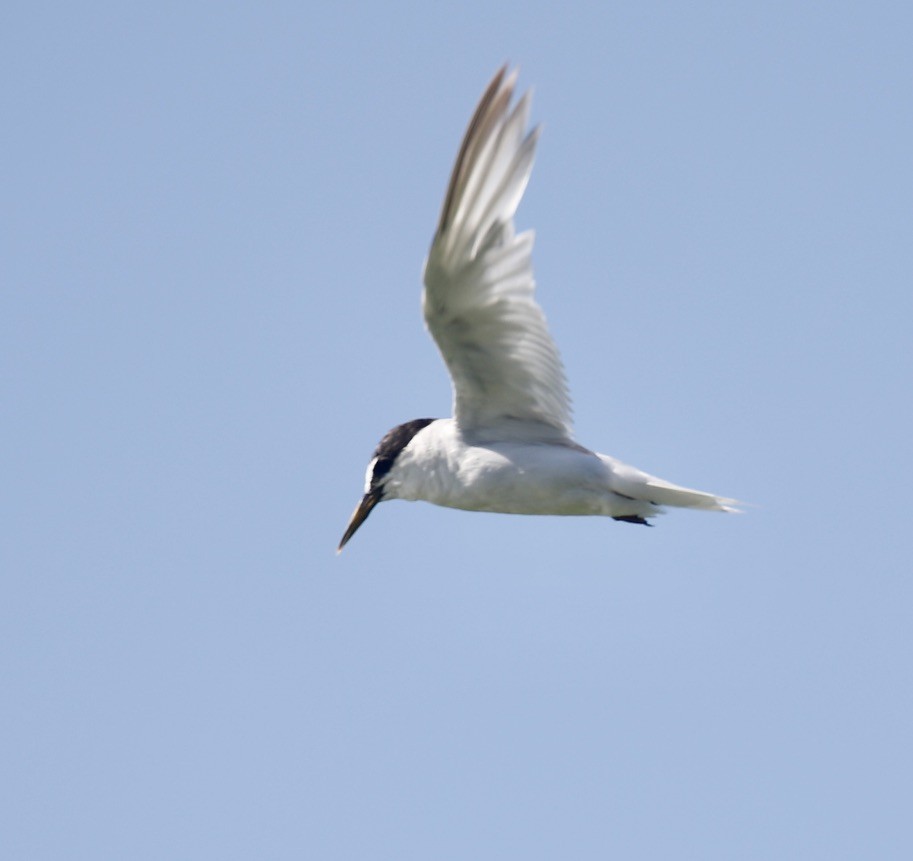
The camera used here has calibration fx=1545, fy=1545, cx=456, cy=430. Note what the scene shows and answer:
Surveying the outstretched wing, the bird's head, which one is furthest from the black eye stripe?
the outstretched wing

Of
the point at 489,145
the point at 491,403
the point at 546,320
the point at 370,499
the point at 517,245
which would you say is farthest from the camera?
the point at 370,499

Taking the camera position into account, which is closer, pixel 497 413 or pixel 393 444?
pixel 497 413

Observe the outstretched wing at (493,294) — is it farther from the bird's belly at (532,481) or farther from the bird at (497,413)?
the bird's belly at (532,481)

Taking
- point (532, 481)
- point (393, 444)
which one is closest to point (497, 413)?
point (532, 481)

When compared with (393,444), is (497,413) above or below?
above

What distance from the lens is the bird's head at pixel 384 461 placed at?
9.73m

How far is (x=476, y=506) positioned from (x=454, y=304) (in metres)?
1.46

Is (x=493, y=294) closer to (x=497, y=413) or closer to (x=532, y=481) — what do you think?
(x=497, y=413)

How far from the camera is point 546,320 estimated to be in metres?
8.54

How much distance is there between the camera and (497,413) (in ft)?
30.0

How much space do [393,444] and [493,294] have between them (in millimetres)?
1822

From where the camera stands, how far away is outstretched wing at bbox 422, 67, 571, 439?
736cm

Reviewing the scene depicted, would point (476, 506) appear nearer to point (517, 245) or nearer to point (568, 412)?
point (568, 412)

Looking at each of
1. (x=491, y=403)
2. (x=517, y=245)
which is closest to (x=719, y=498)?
(x=491, y=403)
